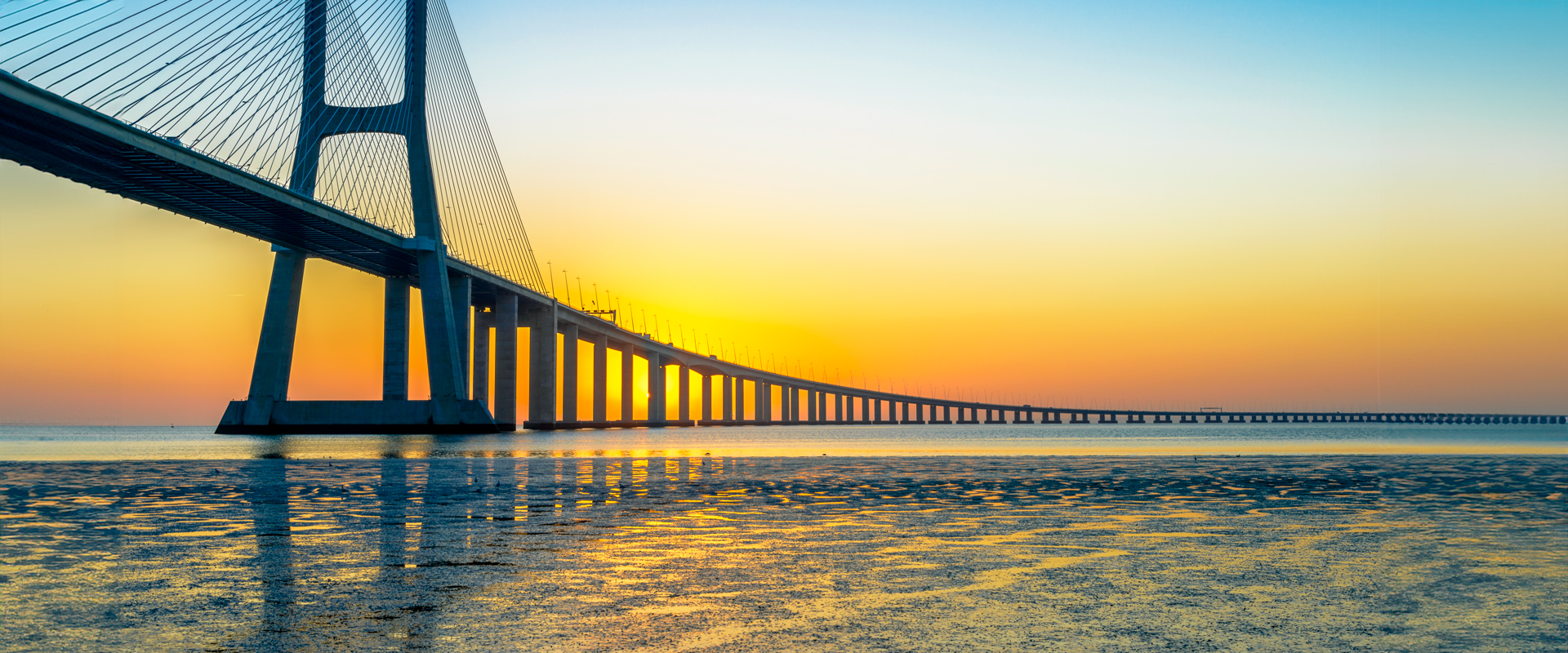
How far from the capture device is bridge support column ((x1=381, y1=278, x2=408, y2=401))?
65812 mm

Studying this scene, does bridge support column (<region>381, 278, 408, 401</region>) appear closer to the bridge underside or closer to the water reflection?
the bridge underside

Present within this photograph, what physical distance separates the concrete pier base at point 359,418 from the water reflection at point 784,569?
47447mm

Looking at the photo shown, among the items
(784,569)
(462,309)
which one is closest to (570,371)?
(462,309)

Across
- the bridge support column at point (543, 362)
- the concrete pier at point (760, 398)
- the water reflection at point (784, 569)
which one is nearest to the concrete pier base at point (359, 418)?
the bridge support column at point (543, 362)

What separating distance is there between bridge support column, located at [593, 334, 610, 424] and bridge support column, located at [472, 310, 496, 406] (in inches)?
934

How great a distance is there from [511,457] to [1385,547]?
26821 mm

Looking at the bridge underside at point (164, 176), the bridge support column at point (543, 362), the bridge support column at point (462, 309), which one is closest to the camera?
the bridge underside at point (164, 176)

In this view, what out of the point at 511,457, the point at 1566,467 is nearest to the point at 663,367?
the point at 511,457

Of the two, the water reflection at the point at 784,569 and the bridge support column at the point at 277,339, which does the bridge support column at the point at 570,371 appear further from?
the water reflection at the point at 784,569

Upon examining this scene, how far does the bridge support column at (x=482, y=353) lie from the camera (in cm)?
8562

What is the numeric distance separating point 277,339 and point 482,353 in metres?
27.3

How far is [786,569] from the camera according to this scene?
319 inches

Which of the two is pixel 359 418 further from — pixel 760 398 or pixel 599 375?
pixel 760 398

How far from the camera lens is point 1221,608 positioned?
6.39 metres
